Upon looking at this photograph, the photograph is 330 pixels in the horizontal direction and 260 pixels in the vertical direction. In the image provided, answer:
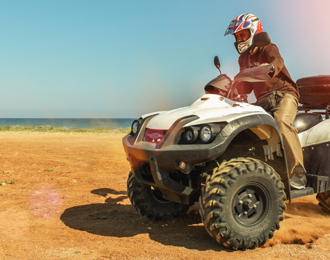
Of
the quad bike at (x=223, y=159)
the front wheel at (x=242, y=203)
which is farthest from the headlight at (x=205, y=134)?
the front wheel at (x=242, y=203)

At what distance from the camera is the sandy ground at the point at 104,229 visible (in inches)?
143

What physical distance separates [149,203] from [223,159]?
4.24 feet

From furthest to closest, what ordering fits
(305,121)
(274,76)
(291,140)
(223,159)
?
(305,121)
(274,76)
(291,140)
(223,159)

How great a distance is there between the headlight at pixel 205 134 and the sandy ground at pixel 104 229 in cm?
118

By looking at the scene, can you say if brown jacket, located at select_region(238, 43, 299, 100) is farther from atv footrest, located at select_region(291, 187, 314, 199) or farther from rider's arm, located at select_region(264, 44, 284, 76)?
atv footrest, located at select_region(291, 187, 314, 199)

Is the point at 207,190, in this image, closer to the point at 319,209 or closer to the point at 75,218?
the point at 75,218

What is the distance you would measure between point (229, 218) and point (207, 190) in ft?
1.19

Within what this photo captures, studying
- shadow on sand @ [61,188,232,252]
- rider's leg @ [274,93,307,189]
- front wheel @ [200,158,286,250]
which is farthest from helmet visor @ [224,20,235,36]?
shadow on sand @ [61,188,232,252]

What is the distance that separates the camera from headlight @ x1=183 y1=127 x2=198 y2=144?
3.55 meters

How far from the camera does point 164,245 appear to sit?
3.88 metres

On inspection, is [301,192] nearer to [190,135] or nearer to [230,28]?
[190,135]

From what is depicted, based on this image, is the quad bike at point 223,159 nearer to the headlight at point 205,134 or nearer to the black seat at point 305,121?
the headlight at point 205,134

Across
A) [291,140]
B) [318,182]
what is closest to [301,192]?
[318,182]

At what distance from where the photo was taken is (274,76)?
14.9 feet
